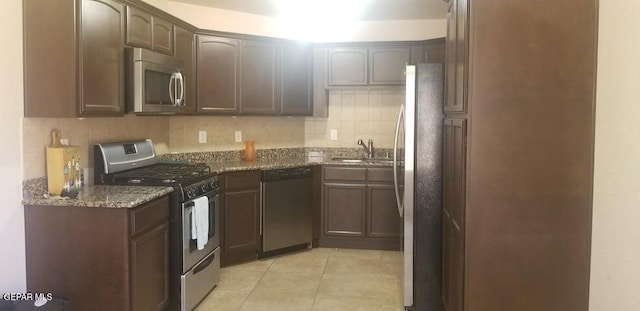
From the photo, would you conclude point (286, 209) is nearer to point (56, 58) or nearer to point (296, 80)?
point (296, 80)

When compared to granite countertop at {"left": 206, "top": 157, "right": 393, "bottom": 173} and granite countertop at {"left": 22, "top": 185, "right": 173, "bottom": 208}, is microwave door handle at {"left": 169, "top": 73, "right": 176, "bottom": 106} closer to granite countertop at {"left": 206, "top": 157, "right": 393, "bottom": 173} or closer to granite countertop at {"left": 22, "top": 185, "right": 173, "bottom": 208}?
granite countertop at {"left": 206, "top": 157, "right": 393, "bottom": 173}

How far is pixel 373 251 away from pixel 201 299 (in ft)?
6.38

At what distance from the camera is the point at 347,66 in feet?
16.6

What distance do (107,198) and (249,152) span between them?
2.31 meters

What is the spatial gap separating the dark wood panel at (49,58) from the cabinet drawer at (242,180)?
170cm

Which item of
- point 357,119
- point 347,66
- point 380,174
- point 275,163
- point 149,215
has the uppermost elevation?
point 347,66

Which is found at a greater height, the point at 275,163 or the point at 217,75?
the point at 217,75

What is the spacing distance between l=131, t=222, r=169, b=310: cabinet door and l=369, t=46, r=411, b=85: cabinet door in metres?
2.79

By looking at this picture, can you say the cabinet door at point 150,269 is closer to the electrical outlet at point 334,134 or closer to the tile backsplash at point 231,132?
the tile backsplash at point 231,132

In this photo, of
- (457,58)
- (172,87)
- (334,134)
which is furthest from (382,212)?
(457,58)

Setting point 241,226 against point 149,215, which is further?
point 241,226

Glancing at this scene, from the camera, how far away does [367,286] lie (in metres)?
3.91

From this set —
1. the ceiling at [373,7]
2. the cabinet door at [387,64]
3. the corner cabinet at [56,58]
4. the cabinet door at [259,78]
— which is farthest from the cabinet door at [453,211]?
the cabinet door at [259,78]

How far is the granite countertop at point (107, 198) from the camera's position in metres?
2.62
